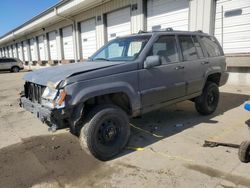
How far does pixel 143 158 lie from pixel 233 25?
7638 mm

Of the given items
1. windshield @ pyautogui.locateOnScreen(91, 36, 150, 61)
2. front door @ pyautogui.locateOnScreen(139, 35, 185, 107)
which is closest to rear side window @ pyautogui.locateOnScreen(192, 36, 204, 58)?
front door @ pyautogui.locateOnScreen(139, 35, 185, 107)

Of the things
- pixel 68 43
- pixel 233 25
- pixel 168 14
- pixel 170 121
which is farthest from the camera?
pixel 68 43

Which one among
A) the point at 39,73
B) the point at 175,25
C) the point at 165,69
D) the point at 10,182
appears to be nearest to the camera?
the point at 10,182

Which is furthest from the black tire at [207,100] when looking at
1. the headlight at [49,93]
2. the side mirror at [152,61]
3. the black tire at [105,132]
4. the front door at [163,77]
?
the headlight at [49,93]

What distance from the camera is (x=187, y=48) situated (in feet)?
16.3

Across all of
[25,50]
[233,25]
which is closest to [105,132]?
[233,25]

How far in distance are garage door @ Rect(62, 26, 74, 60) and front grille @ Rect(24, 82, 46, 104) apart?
1631 centimetres

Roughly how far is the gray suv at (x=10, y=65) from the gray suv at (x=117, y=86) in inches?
956

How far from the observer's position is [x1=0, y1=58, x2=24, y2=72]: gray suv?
25641 millimetres

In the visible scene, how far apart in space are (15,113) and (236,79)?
27.1ft

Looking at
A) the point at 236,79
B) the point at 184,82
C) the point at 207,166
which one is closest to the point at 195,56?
the point at 184,82

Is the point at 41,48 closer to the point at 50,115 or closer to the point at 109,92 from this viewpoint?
the point at 109,92

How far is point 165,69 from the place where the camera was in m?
4.35

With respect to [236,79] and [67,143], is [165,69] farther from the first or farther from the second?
[236,79]
